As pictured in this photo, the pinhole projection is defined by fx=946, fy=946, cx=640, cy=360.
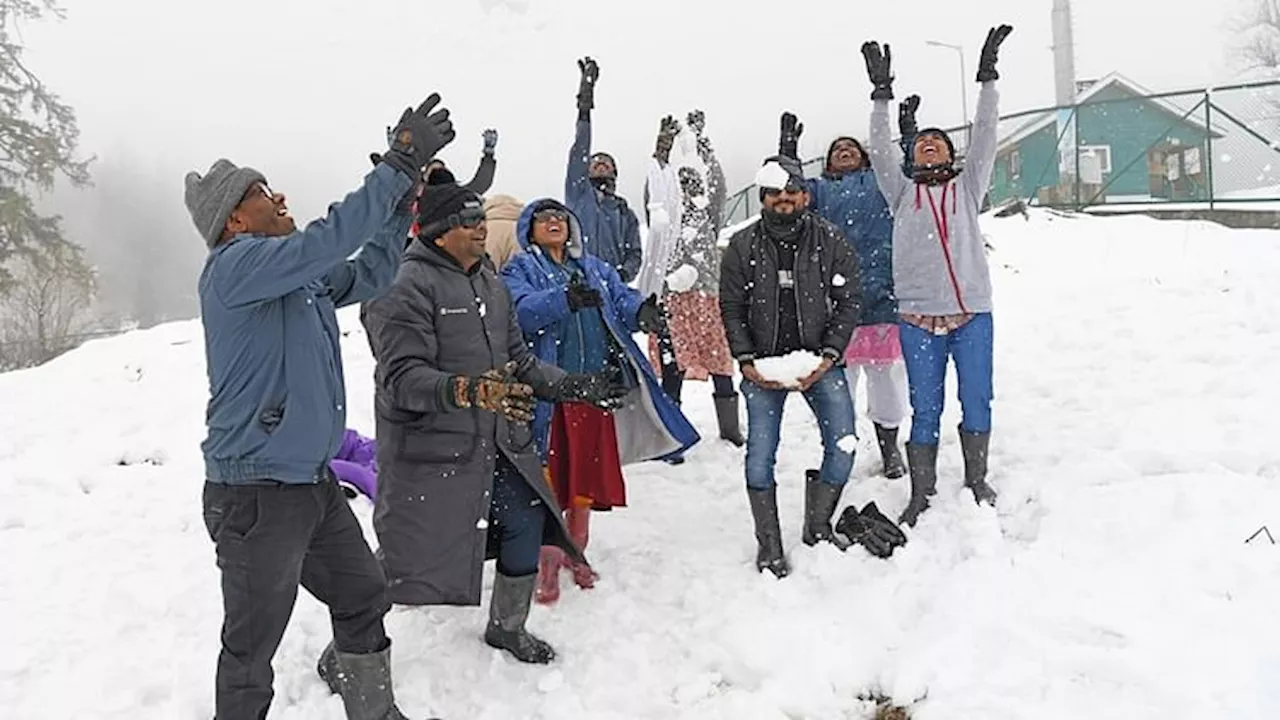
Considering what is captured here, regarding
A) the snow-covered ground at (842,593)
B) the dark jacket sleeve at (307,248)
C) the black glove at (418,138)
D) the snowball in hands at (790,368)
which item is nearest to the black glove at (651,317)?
the snowball in hands at (790,368)

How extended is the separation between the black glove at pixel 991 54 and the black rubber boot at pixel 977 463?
1819 millimetres

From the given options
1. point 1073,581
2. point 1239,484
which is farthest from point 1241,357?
point 1073,581

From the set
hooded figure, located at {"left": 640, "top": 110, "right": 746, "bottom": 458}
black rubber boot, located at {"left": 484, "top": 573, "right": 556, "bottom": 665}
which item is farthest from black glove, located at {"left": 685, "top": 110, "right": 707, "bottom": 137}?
black rubber boot, located at {"left": 484, "top": 573, "right": 556, "bottom": 665}

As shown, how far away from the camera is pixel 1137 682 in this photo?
129 inches

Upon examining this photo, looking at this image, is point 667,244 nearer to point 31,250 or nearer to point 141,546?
point 141,546

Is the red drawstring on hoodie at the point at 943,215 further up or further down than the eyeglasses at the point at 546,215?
further down

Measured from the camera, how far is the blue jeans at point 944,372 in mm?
4809

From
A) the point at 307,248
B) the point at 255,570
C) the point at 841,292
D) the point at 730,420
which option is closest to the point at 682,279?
the point at 730,420

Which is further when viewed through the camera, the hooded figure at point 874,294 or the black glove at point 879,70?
the hooded figure at point 874,294

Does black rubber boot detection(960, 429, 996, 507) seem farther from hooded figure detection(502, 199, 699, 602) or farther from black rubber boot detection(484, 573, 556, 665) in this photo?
black rubber boot detection(484, 573, 556, 665)

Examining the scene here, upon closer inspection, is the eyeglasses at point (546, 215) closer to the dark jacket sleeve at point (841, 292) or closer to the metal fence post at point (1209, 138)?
the dark jacket sleeve at point (841, 292)

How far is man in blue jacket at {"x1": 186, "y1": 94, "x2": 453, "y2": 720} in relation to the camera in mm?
2834

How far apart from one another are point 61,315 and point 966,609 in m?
36.4

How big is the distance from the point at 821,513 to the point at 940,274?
1356 mm
